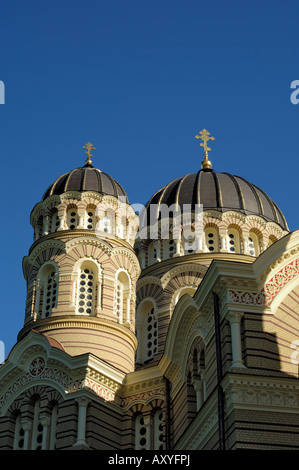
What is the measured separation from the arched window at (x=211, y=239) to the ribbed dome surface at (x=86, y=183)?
441 centimetres

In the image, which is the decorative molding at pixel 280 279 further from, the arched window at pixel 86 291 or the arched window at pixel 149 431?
the arched window at pixel 86 291

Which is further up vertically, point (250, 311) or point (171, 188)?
point (171, 188)

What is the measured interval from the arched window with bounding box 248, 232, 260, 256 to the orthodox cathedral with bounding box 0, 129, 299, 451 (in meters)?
0.11

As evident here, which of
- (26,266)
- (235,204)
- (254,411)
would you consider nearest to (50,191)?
(26,266)

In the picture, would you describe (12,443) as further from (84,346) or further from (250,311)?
(250,311)

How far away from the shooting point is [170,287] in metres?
33.4

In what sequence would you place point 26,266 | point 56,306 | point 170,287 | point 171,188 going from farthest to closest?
point 171,188 < point 170,287 < point 26,266 < point 56,306

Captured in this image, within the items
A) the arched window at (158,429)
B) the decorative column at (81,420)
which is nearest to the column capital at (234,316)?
the decorative column at (81,420)

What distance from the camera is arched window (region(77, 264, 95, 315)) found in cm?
2847

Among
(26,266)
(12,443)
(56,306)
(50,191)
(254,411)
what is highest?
(50,191)

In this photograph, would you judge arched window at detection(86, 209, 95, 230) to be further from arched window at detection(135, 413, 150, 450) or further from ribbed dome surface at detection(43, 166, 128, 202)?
arched window at detection(135, 413, 150, 450)

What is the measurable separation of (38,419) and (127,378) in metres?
3.25
